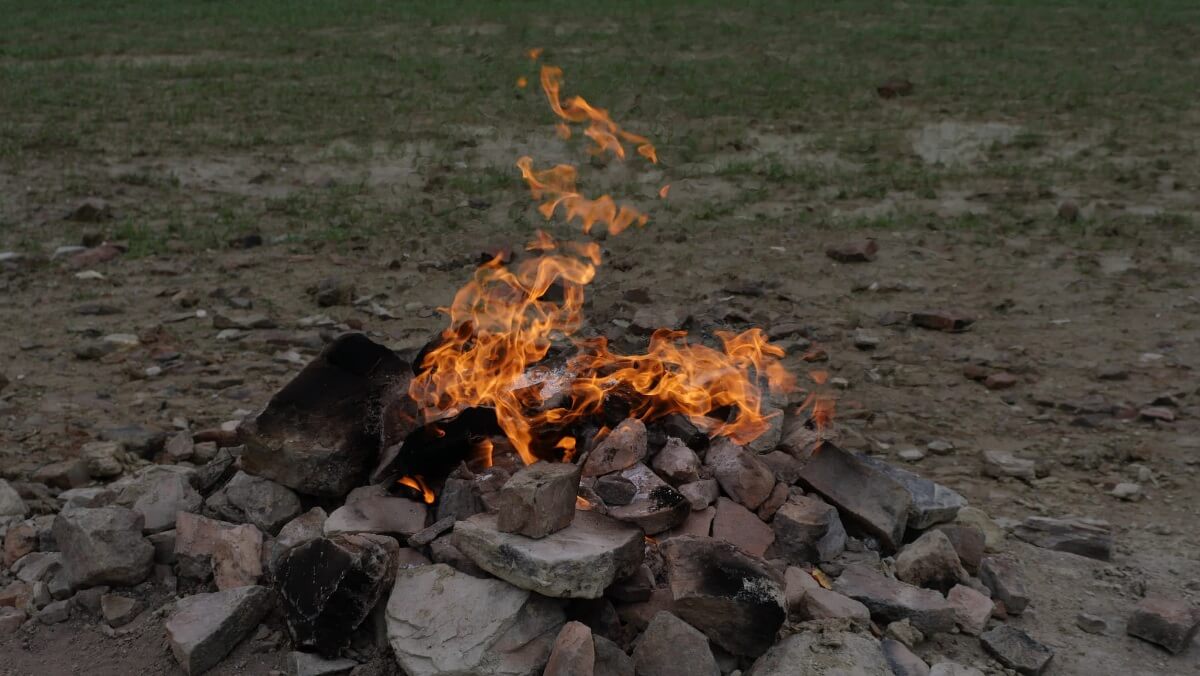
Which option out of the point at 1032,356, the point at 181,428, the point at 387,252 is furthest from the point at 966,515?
the point at 387,252

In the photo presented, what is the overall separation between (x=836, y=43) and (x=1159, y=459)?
510 inches

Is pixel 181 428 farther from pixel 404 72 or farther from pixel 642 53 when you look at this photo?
pixel 642 53

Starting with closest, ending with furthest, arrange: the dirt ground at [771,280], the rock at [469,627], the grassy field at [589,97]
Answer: the rock at [469,627]
the dirt ground at [771,280]
the grassy field at [589,97]

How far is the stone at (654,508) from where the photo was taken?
419 cm

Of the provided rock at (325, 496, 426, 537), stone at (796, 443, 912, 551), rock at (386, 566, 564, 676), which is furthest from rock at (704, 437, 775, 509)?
rock at (325, 496, 426, 537)

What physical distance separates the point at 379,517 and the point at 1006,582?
2.43m

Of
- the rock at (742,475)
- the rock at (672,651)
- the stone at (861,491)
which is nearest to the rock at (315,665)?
the rock at (672,651)

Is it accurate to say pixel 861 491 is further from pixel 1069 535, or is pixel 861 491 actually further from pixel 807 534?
pixel 1069 535

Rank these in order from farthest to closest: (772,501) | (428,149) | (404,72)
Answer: (404,72) < (428,149) < (772,501)

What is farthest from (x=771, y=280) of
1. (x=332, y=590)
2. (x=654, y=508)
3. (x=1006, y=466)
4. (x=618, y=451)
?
(x=332, y=590)

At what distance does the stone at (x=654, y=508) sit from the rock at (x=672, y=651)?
521mm

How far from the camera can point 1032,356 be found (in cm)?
699

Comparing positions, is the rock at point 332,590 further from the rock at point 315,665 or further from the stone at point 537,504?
the stone at point 537,504

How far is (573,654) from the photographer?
354 centimetres
